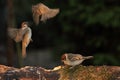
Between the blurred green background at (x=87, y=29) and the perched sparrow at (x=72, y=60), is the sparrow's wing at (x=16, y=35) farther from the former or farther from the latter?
the blurred green background at (x=87, y=29)

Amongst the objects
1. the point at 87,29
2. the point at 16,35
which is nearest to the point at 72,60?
the point at 16,35

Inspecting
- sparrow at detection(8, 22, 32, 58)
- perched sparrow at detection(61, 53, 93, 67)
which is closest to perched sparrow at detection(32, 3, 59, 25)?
sparrow at detection(8, 22, 32, 58)

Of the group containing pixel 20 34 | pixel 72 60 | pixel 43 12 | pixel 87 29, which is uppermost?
pixel 43 12

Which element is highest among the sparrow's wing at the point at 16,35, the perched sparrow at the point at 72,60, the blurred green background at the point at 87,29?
the sparrow's wing at the point at 16,35

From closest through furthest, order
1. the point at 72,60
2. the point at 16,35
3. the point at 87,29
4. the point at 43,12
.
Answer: the point at 72,60
the point at 16,35
the point at 43,12
the point at 87,29

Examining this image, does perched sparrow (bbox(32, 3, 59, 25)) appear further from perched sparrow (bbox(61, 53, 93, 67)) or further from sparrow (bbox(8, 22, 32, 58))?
perched sparrow (bbox(61, 53, 93, 67))

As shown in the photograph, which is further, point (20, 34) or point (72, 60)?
point (20, 34)

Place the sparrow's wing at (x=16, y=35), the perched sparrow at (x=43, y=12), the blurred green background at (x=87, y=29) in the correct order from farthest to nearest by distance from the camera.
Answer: the blurred green background at (x=87, y=29) < the perched sparrow at (x=43, y=12) < the sparrow's wing at (x=16, y=35)

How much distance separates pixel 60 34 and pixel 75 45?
45 cm

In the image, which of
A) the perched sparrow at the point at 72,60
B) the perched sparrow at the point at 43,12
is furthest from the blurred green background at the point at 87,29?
the perched sparrow at the point at 72,60

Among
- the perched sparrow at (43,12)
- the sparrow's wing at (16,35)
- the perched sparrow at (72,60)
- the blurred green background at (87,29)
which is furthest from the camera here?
the blurred green background at (87,29)

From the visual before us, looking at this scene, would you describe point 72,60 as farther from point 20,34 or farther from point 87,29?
point 87,29

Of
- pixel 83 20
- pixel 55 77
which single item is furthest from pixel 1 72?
pixel 83 20

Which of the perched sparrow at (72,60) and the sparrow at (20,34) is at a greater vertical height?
the sparrow at (20,34)
